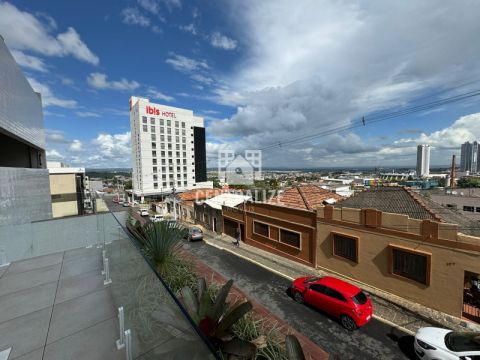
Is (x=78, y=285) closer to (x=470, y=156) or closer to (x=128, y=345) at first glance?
(x=128, y=345)

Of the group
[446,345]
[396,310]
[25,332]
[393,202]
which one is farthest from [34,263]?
[393,202]

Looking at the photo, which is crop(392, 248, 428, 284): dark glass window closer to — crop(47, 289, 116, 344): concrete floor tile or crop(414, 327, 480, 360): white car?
crop(414, 327, 480, 360): white car

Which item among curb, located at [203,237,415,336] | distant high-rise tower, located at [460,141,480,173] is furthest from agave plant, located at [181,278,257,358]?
distant high-rise tower, located at [460,141,480,173]

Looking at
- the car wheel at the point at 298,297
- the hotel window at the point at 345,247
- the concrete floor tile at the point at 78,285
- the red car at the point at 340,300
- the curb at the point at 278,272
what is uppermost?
the concrete floor tile at the point at 78,285

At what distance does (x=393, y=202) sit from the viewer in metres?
10.9

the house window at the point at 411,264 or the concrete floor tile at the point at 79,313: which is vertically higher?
the concrete floor tile at the point at 79,313

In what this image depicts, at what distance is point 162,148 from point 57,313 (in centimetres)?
5520

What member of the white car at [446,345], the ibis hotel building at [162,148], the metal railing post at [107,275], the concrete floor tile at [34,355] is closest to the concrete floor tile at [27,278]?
the metal railing post at [107,275]

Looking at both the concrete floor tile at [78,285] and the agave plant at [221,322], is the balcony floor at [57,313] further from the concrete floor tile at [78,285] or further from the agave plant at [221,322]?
the agave plant at [221,322]

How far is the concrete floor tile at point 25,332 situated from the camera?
128 inches

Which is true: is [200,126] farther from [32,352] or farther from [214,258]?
[32,352]

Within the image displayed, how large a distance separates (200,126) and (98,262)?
62.9 m

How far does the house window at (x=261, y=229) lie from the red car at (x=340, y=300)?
6.85m

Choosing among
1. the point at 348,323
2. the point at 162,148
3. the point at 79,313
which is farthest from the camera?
the point at 162,148
